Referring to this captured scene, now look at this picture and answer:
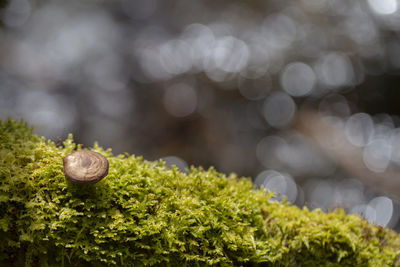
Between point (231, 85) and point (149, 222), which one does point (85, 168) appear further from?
point (231, 85)

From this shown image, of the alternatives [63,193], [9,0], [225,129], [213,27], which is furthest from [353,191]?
[9,0]

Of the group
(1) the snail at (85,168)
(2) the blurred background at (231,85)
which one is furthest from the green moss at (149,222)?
(2) the blurred background at (231,85)

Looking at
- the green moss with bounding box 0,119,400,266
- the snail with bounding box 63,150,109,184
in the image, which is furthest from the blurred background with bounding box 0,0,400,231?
the snail with bounding box 63,150,109,184

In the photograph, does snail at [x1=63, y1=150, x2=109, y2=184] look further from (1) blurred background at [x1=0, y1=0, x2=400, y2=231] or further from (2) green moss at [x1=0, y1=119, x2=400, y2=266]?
(1) blurred background at [x1=0, y1=0, x2=400, y2=231]

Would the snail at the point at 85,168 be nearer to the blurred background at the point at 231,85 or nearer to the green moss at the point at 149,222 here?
the green moss at the point at 149,222

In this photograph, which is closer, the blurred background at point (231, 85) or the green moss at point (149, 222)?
the green moss at point (149, 222)

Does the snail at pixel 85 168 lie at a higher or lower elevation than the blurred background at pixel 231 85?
lower

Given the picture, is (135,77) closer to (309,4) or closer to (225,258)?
(309,4)

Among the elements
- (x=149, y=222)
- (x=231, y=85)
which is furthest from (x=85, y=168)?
(x=231, y=85)
